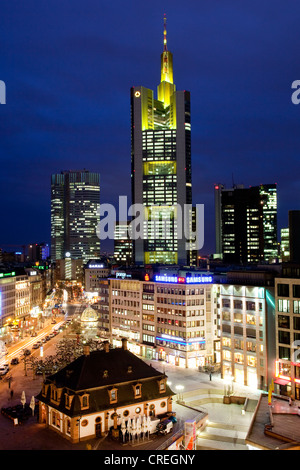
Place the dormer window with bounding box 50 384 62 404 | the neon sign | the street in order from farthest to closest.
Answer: the neon sign
the dormer window with bounding box 50 384 62 404
the street

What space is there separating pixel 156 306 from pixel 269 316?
36.1 meters

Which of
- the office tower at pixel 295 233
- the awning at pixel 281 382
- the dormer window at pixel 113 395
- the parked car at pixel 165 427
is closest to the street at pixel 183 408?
the awning at pixel 281 382

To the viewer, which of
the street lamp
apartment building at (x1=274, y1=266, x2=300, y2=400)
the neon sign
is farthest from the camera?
the neon sign

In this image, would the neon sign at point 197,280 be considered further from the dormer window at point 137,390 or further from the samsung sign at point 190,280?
the dormer window at point 137,390

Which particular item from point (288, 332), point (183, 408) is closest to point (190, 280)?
point (288, 332)

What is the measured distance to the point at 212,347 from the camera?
98.6 metres

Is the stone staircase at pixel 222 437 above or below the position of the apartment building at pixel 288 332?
below

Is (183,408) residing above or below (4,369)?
above

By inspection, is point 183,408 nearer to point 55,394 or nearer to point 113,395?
point 113,395

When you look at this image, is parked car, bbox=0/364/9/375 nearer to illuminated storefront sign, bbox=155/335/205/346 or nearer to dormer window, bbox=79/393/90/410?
illuminated storefront sign, bbox=155/335/205/346

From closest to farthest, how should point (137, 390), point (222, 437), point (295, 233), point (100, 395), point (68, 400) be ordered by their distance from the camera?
point (68, 400), point (100, 395), point (137, 390), point (222, 437), point (295, 233)

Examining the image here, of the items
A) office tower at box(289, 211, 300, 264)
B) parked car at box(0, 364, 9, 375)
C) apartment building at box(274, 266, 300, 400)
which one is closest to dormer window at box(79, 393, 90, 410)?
apartment building at box(274, 266, 300, 400)
